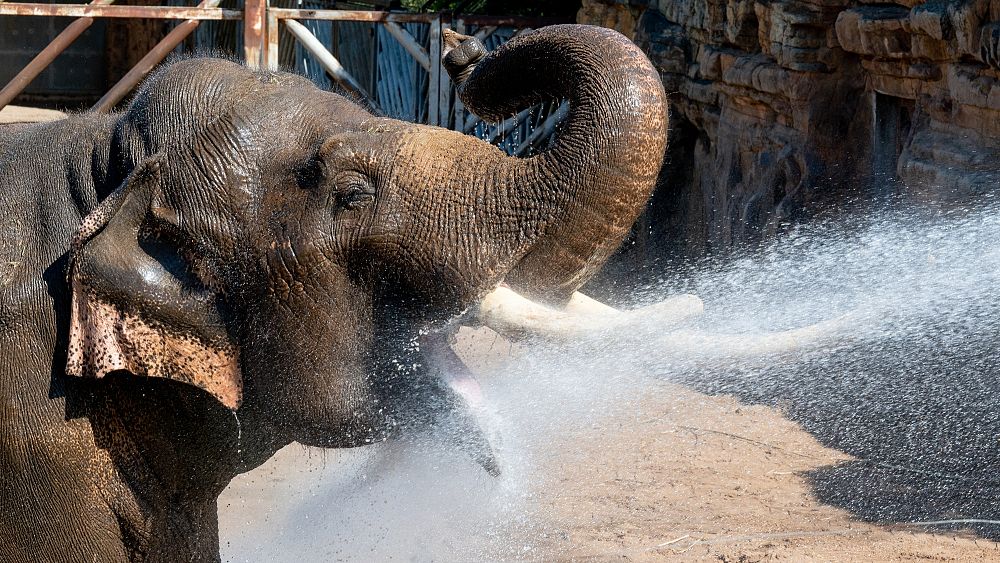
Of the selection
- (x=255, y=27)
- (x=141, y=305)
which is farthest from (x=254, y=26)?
(x=141, y=305)

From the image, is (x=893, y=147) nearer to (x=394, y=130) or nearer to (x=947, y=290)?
(x=947, y=290)

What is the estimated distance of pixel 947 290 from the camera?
191 inches

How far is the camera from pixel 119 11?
8.41 m

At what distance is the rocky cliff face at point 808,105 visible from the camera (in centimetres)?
493

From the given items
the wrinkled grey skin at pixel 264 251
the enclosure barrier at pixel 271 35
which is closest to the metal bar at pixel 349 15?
the enclosure barrier at pixel 271 35

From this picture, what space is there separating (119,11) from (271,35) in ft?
3.50

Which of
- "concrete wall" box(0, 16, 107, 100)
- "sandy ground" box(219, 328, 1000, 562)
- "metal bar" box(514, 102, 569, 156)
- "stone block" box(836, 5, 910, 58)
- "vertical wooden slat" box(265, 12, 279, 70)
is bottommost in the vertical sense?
"concrete wall" box(0, 16, 107, 100)

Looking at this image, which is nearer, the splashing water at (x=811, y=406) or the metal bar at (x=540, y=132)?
the splashing water at (x=811, y=406)

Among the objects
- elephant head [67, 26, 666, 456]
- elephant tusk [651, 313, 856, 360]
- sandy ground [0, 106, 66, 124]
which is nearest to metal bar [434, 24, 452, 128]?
sandy ground [0, 106, 66, 124]

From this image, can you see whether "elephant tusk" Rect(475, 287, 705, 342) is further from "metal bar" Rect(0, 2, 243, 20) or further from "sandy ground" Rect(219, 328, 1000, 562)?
"metal bar" Rect(0, 2, 243, 20)

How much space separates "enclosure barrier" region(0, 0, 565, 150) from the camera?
8.29 meters

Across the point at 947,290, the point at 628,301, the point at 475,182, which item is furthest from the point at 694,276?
the point at 475,182

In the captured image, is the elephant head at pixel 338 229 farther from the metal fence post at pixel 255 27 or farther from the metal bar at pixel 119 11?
the metal bar at pixel 119 11

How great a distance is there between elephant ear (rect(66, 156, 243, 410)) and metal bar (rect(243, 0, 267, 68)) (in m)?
6.15
